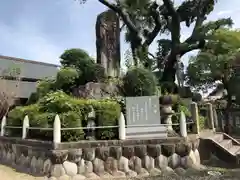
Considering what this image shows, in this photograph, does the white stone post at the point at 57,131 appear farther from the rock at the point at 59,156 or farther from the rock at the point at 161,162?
the rock at the point at 161,162

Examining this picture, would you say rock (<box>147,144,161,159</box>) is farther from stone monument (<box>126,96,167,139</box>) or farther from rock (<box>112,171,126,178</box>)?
rock (<box>112,171,126,178</box>)

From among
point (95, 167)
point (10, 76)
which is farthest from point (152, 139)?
point (10, 76)

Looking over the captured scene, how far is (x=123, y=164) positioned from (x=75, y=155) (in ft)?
4.37

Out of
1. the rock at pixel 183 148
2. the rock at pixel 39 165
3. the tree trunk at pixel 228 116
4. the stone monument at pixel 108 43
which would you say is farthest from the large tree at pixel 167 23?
the rock at pixel 39 165

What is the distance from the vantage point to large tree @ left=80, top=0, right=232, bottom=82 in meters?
14.3

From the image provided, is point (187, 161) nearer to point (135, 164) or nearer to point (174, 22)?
point (135, 164)

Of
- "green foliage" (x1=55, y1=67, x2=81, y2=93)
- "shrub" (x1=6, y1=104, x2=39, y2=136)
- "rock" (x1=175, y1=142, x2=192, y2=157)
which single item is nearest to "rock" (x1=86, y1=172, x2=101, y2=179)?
"rock" (x1=175, y1=142, x2=192, y2=157)

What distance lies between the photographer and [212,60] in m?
15.4

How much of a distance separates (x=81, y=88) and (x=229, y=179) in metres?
6.07

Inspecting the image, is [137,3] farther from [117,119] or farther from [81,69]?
[117,119]

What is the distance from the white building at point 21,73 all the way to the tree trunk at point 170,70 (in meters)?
7.61

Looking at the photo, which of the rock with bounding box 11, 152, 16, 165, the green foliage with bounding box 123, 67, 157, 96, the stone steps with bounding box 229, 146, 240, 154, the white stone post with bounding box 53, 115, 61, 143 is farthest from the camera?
the green foliage with bounding box 123, 67, 157, 96

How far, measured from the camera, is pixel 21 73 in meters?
24.1

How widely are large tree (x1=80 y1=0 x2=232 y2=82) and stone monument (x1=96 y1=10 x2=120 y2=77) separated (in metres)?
1.40
